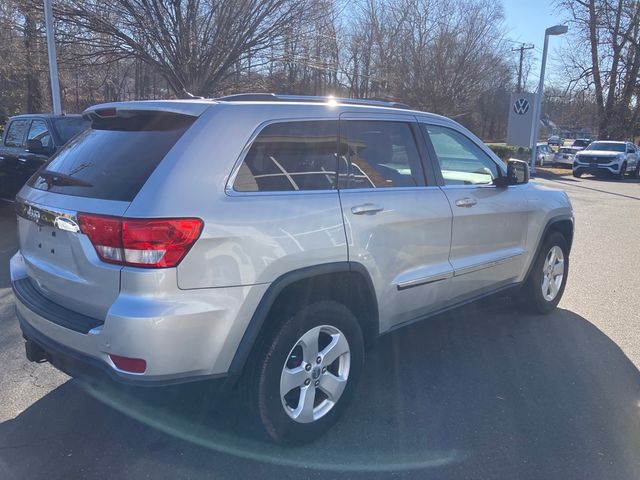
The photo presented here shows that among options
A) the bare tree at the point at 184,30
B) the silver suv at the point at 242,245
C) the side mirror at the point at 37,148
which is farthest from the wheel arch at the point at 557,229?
the bare tree at the point at 184,30

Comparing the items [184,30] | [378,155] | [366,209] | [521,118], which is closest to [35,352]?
[366,209]

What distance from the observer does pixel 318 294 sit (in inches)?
118

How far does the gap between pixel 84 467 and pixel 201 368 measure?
89 centimetres

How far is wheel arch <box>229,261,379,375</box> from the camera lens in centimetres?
265

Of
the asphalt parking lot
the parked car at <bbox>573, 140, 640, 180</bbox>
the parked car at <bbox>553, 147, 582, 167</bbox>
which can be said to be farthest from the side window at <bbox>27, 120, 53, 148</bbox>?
the parked car at <bbox>553, 147, 582, 167</bbox>

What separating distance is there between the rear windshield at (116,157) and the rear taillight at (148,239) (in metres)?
0.16

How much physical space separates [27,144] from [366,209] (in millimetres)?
7213

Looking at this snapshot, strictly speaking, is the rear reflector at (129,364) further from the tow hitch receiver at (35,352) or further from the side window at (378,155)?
the side window at (378,155)

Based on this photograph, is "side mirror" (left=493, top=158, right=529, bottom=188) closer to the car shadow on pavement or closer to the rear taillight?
the car shadow on pavement

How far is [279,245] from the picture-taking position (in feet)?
8.87

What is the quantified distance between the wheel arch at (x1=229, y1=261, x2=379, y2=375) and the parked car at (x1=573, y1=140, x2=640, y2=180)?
80.8 feet

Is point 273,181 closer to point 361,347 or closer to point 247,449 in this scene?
point 361,347

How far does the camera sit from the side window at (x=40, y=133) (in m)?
8.45

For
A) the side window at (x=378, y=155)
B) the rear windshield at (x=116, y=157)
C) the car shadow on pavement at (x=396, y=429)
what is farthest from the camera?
the side window at (x=378, y=155)
